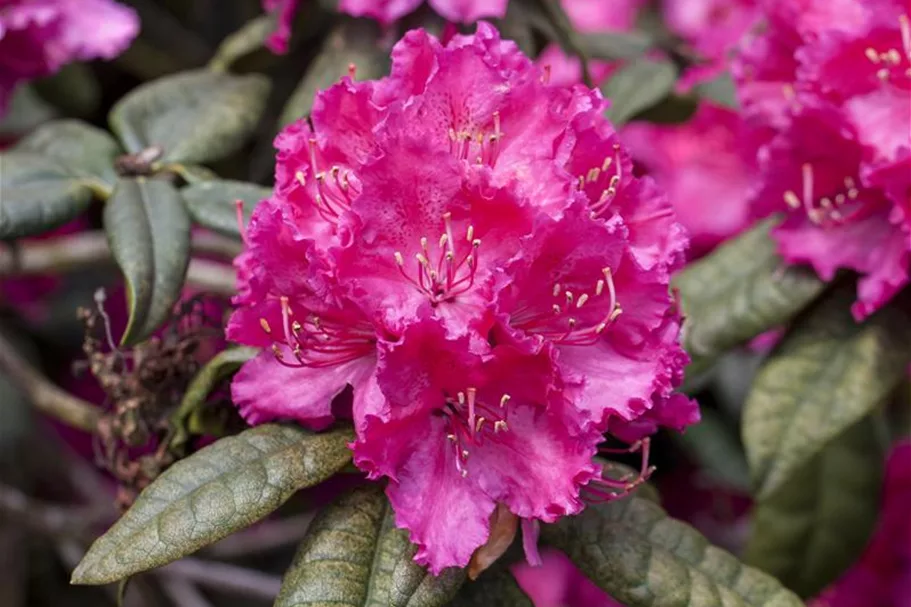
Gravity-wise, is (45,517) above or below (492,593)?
below

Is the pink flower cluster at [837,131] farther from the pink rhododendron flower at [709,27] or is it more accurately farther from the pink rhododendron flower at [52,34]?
the pink rhododendron flower at [52,34]

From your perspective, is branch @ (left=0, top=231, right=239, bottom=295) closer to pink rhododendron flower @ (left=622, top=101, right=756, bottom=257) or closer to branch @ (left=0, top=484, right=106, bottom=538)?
branch @ (left=0, top=484, right=106, bottom=538)

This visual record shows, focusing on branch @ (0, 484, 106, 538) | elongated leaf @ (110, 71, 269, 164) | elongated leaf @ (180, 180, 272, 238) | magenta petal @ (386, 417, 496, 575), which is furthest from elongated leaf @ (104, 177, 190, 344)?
branch @ (0, 484, 106, 538)

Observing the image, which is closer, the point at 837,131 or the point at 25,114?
the point at 837,131

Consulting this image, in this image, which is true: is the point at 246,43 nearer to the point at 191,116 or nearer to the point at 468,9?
the point at 191,116

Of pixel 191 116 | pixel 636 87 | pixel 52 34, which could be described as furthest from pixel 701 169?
pixel 52 34

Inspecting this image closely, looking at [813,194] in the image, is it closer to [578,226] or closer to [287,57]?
[578,226]
